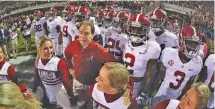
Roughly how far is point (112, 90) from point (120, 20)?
518 millimetres

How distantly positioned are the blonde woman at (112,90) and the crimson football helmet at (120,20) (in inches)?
15.6

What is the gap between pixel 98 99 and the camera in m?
1.99

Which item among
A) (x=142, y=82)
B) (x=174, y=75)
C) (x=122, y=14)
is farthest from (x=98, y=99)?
(x=122, y=14)

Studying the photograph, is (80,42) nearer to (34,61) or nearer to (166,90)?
(34,61)

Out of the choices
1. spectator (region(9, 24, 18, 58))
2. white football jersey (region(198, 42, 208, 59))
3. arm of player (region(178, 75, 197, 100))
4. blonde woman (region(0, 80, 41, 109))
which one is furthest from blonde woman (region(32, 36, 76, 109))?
blonde woman (region(0, 80, 41, 109))

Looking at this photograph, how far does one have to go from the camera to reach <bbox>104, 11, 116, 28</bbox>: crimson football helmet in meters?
2.30

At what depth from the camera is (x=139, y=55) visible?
6.56 ft

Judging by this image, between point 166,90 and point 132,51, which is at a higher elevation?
point 132,51

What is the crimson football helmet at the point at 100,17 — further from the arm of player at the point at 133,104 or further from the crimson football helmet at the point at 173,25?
the arm of player at the point at 133,104

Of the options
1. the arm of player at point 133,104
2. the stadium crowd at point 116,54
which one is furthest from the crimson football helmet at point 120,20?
the arm of player at point 133,104

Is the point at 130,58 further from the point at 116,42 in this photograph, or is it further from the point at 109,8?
the point at 109,8

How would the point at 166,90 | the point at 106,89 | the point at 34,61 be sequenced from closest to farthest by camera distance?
1. the point at 106,89
2. the point at 166,90
3. the point at 34,61

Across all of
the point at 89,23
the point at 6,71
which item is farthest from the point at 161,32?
the point at 6,71

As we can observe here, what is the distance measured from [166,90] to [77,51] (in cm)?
52
